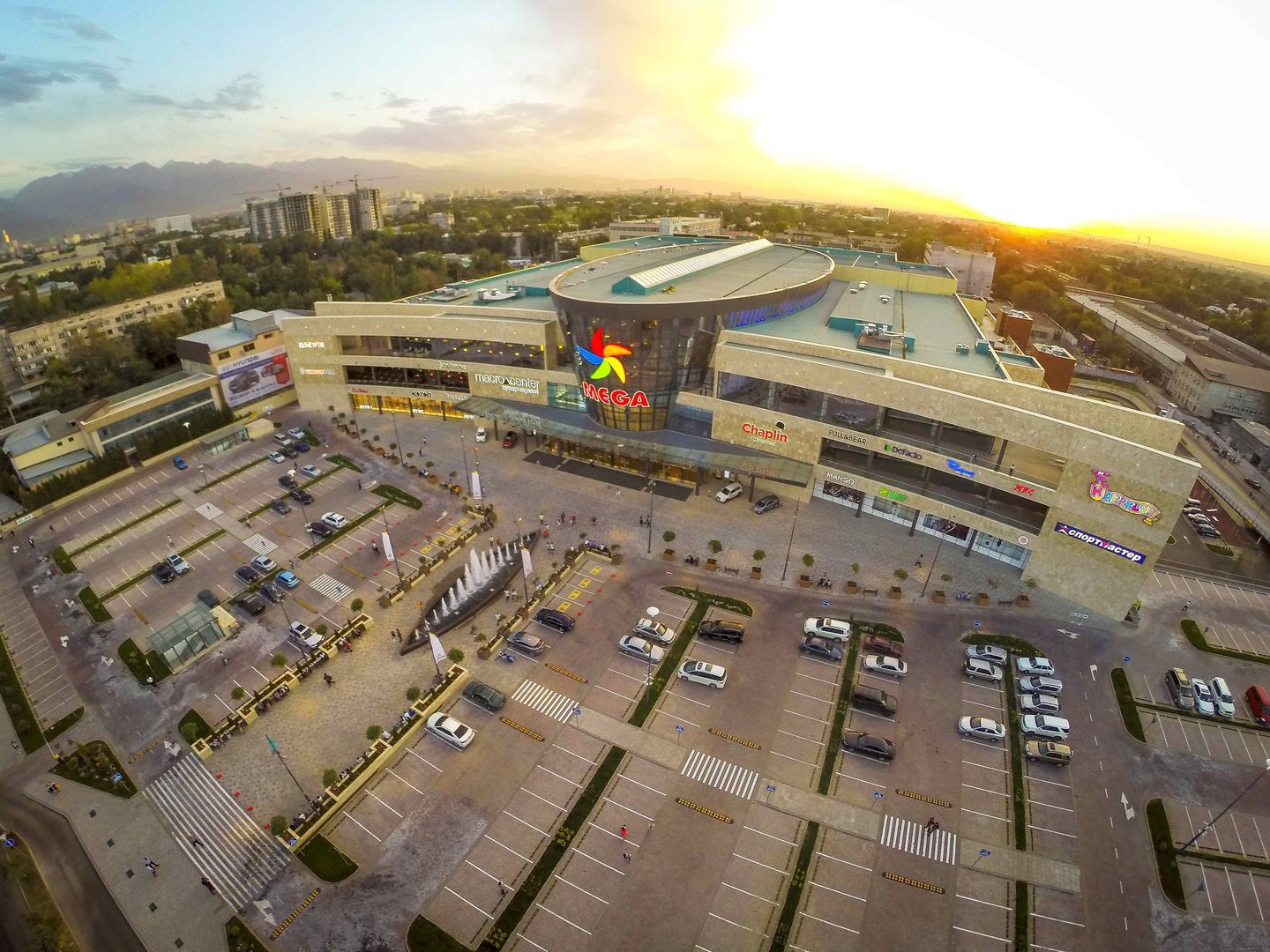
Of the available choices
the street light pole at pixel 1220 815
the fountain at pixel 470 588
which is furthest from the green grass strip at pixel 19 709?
the street light pole at pixel 1220 815

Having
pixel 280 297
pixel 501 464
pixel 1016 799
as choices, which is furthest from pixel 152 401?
pixel 1016 799

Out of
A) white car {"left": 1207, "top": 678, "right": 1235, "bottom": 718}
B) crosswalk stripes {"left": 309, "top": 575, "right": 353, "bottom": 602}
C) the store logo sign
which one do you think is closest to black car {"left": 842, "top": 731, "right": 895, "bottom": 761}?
white car {"left": 1207, "top": 678, "right": 1235, "bottom": 718}

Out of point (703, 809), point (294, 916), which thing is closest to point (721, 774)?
point (703, 809)

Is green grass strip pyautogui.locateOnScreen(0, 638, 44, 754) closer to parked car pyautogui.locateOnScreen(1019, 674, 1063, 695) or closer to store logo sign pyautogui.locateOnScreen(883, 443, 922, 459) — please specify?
parked car pyautogui.locateOnScreen(1019, 674, 1063, 695)

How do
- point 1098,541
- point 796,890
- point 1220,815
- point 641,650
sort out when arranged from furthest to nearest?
1. point 1098,541
2. point 641,650
3. point 1220,815
4. point 796,890

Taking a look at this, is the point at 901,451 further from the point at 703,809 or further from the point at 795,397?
the point at 703,809

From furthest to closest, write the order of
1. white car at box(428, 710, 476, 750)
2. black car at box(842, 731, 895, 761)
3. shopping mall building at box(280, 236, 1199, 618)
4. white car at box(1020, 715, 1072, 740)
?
shopping mall building at box(280, 236, 1199, 618), white car at box(1020, 715, 1072, 740), white car at box(428, 710, 476, 750), black car at box(842, 731, 895, 761)
